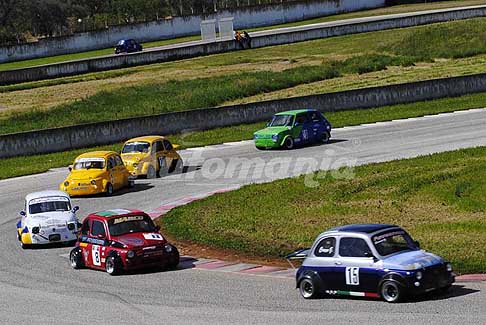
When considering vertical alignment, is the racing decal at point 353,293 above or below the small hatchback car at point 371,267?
below

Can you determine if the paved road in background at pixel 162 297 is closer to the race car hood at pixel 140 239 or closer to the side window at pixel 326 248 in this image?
the race car hood at pixel 140 239

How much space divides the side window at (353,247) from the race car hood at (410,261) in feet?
1.68

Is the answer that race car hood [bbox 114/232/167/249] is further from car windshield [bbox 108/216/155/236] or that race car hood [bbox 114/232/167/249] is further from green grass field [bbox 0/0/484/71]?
green grass field [bbox 0/0/484/71]

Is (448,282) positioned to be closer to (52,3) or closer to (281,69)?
(281,69)

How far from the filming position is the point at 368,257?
1725 cm

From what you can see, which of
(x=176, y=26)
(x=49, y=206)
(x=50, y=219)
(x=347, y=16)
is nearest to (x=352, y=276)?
(x=50, y=219)

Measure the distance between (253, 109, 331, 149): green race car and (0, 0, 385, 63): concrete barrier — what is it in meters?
49.5

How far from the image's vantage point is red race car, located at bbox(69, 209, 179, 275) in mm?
21516

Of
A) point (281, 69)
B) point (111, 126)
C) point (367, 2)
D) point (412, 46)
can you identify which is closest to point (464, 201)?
point (111, 126)

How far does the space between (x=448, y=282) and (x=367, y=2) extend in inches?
3574

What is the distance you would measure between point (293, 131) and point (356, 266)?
23016 mm

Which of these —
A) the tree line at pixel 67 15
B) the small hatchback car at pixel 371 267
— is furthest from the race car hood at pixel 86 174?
the tree line at pixel 67 15

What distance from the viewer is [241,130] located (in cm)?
4691

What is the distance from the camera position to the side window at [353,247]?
17.4 metres
